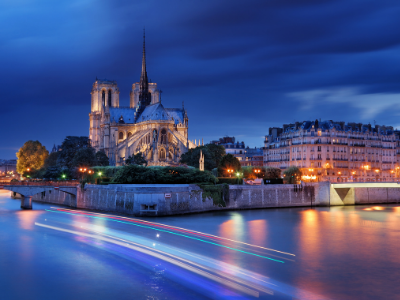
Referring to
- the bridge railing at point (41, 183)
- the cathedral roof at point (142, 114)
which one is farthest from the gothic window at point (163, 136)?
the bridge railing at point (41, 183)

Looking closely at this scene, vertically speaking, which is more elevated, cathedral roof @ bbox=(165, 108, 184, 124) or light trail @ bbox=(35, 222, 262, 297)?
cathedral roof @ bbox=(165, 108, 184, 124)

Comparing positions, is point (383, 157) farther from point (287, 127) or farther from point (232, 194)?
point (232, 194)

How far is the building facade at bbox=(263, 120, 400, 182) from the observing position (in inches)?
3204

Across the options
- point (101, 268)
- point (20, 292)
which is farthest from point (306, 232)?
point (20, 292)

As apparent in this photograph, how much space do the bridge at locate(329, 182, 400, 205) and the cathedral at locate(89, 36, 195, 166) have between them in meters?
31.8

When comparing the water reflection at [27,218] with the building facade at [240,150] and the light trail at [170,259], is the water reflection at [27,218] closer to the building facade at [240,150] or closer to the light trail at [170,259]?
the light trail at [170,259]

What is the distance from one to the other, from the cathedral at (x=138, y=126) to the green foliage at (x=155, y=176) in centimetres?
2971

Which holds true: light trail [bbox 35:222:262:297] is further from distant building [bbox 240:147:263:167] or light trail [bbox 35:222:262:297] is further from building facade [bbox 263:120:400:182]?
distant building [bbox 240:147:263:167]

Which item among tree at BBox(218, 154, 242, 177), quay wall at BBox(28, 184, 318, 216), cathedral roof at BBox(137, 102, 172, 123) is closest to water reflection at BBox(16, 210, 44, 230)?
quay wall at BBox(28, 184, 318, 216)

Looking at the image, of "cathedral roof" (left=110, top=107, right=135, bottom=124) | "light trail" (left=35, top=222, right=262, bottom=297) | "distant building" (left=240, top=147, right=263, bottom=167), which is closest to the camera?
"light trail" (left=35, top=222, right=262, bottom=297)

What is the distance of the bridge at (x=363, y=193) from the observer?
2283 inches

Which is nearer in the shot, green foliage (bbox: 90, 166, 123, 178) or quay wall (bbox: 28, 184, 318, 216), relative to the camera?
quay wall (bbox: 28, 184, 318, 216)

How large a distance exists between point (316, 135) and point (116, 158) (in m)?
40.2

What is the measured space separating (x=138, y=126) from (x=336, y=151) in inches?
1768
